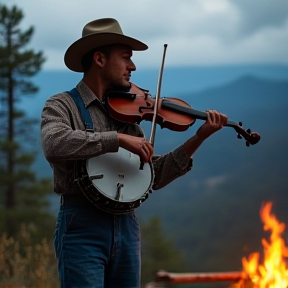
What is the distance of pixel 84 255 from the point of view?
293 centimetres

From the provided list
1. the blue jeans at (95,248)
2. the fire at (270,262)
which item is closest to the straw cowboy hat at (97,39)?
the blue jeans at (95,248)

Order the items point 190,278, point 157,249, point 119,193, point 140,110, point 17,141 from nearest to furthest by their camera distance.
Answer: point 119,193 < point 140,110 < point 190,278 < point 17,141 < point 157,249

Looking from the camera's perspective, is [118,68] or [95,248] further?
[118,68]

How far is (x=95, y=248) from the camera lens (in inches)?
116

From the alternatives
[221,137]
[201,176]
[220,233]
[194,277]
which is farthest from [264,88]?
[194,277]

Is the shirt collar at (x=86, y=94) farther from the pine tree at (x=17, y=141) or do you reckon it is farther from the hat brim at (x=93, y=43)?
the pine tree at (x=17, y=141)

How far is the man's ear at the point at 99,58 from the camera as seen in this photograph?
3162mm

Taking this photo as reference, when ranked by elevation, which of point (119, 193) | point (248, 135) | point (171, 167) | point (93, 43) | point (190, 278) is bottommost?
point (190, 278)

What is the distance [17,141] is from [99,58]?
1256 cm

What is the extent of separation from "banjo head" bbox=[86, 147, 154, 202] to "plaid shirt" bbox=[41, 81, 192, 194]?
9 cm

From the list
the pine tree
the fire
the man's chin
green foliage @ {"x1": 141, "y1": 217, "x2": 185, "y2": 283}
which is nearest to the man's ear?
the man's chin

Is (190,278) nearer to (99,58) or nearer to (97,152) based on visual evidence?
(97,152)

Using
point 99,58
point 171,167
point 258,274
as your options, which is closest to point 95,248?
point 171,167

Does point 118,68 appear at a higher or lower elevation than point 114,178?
higher
